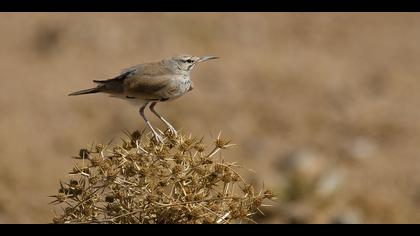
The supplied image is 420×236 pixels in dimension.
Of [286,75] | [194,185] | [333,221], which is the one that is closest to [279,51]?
[286,75]

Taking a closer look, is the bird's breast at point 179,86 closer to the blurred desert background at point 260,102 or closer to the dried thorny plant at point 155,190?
the dried thorny plant at point 155,190

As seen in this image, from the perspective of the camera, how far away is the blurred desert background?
39.8ft

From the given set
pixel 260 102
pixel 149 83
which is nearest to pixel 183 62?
pixel 149 83

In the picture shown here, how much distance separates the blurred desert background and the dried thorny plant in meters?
5.86

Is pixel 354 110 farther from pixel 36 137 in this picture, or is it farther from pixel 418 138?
pixel 36 137

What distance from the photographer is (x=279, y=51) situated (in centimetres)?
1805

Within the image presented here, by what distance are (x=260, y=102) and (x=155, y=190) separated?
11.0 m

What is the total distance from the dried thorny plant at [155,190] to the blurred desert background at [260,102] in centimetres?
586

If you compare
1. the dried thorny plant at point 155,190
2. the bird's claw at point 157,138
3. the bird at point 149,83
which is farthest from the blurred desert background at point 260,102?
the dried thorny plant at point 155,190

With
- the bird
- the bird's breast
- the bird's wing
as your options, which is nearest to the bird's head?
the bird

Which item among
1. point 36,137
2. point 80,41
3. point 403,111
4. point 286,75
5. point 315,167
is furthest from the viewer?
point 80,41

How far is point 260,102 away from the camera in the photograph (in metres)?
15.5

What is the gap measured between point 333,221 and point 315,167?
1.37m

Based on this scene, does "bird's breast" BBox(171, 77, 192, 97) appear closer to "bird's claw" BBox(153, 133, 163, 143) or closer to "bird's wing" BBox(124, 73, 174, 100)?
"bird's wing" BBox(124, 73, 174, 100)
